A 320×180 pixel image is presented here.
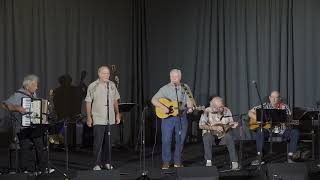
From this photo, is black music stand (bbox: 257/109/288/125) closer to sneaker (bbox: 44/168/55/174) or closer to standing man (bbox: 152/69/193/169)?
standing man (bbox: 152/69/193/169)

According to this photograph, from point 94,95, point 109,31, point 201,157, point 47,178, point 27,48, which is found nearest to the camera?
point 47,178

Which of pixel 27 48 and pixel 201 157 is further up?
pixel 27 48

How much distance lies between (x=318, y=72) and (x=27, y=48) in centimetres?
590

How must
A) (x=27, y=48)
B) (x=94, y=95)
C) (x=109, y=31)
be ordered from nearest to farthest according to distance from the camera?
1. (x=94, y=95)
2. (x=27, y=48)
3. (x=109, y=31)

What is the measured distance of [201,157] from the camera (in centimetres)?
977

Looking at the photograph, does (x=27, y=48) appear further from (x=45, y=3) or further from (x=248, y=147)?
(x=248, y=147)

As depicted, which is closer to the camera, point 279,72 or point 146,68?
point 279,72

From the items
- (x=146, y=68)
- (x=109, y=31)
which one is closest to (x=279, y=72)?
(x=146, y=68)

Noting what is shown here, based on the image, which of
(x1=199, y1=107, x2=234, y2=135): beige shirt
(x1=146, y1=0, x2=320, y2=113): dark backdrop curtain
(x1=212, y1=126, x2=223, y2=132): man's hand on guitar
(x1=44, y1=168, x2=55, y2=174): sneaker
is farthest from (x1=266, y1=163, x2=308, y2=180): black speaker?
(x1=146, y1=0, x2=320, y2=113): dark backdrop curtain

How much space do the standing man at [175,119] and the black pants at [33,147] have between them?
1.83 metres

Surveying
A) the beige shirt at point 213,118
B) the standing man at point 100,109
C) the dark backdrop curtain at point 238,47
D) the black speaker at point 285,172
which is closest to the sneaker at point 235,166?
the beige shirt at point 213,118

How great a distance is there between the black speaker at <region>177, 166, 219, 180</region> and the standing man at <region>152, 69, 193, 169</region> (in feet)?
4.84

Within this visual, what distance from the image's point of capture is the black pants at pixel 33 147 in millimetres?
7766

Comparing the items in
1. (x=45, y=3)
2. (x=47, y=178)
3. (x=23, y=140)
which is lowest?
(x=47, y=178)
